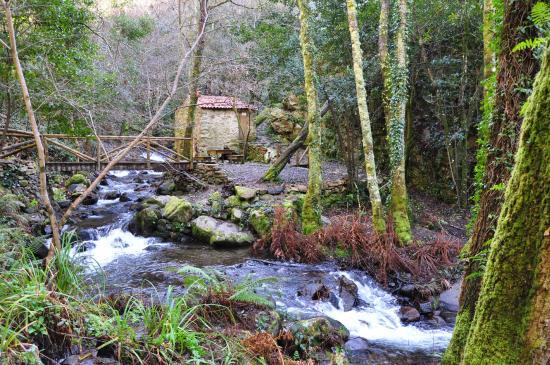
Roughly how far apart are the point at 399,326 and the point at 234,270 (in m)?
2.97

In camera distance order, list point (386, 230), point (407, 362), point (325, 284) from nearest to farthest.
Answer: point (407, 362) → point (325, 284) → point (386, 230)

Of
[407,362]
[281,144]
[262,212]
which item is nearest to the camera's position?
[407,362]

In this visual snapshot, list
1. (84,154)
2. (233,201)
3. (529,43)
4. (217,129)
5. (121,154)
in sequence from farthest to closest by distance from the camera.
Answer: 1. (217,129)
2. (84,154)
3. (233,201)
4. (121,154)
5. (529,43)

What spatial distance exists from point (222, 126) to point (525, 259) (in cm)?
1719

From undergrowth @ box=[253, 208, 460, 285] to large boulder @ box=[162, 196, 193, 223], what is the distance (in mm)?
2105

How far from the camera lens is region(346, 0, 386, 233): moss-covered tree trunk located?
6961mm

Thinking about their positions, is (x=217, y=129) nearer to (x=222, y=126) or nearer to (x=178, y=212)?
(x=222, y=126)

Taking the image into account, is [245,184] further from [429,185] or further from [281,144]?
[281,144]

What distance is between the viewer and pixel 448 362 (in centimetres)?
284

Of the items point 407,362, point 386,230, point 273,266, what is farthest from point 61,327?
point 386,230

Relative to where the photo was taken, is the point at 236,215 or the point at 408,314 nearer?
the point at 408,314

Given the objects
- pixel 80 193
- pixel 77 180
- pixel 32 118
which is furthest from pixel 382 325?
pixel 77 180

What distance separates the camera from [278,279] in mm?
6090

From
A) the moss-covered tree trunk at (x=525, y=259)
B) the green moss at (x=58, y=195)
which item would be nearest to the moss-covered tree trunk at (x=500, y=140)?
the moss-covered tree trunk at (x=525, y=259)
